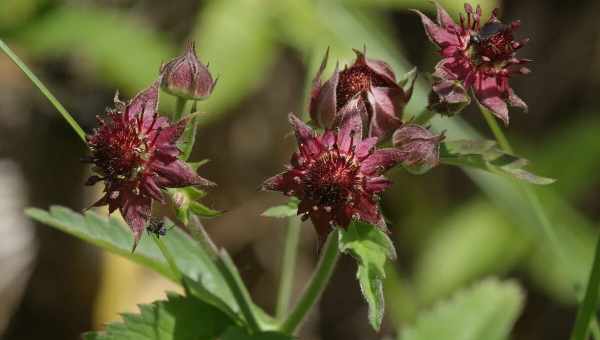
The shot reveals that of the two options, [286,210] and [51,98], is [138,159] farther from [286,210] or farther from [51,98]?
[286,210]

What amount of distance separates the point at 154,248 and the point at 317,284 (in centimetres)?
53

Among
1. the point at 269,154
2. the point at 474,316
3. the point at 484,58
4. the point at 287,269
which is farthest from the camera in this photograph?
the point at 269,154

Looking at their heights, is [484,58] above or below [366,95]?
below

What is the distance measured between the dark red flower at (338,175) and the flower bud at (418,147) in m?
0.03

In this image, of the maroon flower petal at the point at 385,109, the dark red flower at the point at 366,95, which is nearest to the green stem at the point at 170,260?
the dark red flower at the point at 366,95

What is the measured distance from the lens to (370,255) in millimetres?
2281

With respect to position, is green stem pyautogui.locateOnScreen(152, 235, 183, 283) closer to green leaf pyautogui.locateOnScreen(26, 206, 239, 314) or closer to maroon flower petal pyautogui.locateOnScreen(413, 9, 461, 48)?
green leaf pyautogui.locateOnScreen(26, 206, 239, 314)

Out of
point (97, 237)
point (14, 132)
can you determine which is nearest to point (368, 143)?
point (97, 237)

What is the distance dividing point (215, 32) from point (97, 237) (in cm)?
168

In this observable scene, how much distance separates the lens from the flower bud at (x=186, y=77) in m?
2.44

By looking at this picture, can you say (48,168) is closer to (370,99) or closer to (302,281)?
(302,281)

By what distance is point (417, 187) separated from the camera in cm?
541

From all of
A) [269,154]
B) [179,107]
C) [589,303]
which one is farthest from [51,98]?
[269,154]

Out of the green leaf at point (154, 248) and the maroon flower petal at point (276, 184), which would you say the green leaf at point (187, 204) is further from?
the green leaf at point (154, 248)
